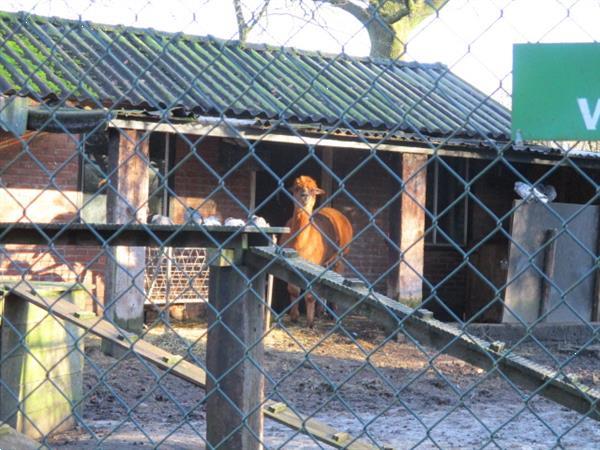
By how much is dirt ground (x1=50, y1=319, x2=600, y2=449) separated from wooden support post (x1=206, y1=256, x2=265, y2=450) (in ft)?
2.07

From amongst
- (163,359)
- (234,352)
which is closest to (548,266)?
(163,359)

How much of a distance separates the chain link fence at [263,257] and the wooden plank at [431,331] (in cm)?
1

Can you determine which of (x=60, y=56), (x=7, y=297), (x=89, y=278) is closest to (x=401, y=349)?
(x=89, y=278)

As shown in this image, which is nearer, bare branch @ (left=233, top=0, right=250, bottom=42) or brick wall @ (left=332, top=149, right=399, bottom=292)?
bare branch @ (left=233, top=0, right=250, bottom=42)

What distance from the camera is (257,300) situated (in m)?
3.48

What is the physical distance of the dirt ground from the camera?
6.00m

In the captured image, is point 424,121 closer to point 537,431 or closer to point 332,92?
point 332,92

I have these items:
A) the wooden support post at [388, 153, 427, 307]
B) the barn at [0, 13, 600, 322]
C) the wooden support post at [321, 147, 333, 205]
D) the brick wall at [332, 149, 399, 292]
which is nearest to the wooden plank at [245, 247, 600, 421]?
the barn at [0, 13, 600, 322]

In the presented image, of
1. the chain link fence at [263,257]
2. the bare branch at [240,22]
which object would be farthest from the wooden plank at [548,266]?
the bare branch at [240,22]

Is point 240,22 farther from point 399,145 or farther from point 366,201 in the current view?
point 366,201

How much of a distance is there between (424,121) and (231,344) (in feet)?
28.0

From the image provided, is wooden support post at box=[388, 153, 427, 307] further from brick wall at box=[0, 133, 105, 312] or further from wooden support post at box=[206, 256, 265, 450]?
wooden support post at box=[206, 256, 265, 450]

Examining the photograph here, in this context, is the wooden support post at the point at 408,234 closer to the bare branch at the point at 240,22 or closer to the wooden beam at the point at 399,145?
the wooden beam at the point at 399,145

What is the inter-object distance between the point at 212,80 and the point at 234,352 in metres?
7.97
